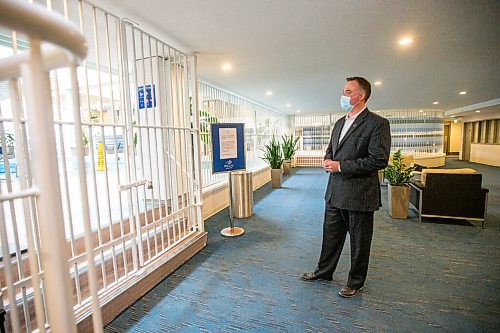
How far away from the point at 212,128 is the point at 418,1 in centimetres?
246

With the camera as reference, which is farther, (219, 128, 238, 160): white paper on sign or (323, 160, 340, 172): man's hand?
(219, 128, 238, 160): white paper on sign

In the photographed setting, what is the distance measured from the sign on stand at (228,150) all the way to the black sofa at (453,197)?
2.74 meters

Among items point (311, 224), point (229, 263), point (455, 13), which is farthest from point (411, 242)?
point (455, 13)

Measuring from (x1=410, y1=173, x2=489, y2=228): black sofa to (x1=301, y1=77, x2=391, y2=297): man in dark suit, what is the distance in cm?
236

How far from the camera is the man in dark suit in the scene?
1.94 meters

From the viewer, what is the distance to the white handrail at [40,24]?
0.42 metres

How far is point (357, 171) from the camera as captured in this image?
1.94 metres

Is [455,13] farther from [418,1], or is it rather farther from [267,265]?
[267,265]

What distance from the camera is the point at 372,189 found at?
6.49 feet

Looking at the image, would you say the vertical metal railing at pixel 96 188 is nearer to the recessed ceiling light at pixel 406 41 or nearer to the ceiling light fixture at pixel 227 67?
the ceiling light fixture at pixel 227 67

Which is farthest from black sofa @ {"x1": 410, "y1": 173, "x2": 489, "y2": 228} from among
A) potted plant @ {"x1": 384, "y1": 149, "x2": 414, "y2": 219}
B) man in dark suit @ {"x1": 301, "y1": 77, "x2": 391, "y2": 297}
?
man in dark suit @ {"x1": 301, "y1": 77, "x2": 391, "y2": 297}

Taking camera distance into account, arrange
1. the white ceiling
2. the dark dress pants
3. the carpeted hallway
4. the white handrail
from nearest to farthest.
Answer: the white handrail, the carpeted hallway, the dark dress pants, the white ceiling

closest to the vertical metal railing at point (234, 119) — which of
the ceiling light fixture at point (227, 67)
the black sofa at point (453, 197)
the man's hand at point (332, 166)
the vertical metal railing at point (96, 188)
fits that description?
the ceiling light fixture at point (227, 67)

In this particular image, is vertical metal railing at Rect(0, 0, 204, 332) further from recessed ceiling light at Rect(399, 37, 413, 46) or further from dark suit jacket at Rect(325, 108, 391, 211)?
recessed ceiling light at Rect(399, 37, 413, 46)
